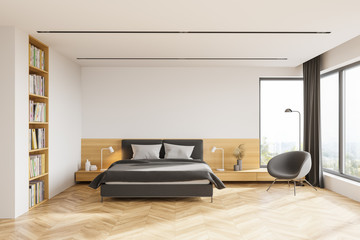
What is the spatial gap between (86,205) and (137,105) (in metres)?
2.79

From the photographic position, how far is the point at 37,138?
15.5ft

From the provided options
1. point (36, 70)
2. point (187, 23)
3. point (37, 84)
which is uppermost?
point (187, 23)

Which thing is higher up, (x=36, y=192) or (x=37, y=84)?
(x=37, y=84)

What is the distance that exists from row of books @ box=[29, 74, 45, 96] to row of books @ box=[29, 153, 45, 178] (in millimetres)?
984

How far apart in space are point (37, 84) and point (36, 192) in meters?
1.66

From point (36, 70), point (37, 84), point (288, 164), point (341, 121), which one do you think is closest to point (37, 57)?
point (36, 70)

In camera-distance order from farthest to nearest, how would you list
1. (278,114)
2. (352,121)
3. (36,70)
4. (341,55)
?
(278,114) < (352,121) < (341,55) < (36,70)

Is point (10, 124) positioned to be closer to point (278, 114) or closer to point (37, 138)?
point (37, 138)

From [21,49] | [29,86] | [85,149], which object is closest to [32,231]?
[29,86]

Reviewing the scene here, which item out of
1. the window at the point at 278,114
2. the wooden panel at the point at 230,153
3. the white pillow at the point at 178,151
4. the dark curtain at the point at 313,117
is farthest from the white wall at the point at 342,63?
the white pillow at the point at 178,151

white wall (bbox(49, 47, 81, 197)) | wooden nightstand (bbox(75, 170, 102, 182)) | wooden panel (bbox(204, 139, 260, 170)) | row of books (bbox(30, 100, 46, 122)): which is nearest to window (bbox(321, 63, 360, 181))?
wooden panel (bbox(204, 139, 260, 170))

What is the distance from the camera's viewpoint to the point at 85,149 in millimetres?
6812

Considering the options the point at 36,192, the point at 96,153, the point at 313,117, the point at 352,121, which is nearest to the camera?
the point at 36,192

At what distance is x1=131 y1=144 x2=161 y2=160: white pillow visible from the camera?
247 inches
